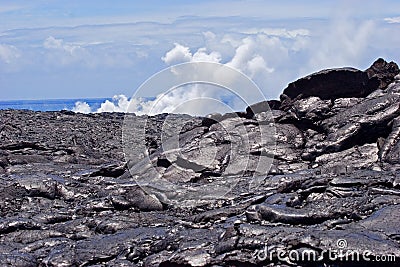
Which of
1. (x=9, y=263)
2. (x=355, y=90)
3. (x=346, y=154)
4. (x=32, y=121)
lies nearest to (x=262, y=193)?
(x=346, y=154)

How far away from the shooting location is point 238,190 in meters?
21.0

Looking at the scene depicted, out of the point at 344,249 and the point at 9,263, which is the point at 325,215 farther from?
the point at 9,263

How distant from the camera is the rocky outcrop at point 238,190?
14.5 meters

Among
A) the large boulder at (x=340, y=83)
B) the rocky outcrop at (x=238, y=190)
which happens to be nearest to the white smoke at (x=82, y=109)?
the rocky outcrop at (x=238, y=190)

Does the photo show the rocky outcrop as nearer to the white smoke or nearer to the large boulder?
the large boulder

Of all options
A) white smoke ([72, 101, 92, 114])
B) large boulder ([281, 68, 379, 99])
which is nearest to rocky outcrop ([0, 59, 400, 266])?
large boulder ([281, 68, 379, 99])

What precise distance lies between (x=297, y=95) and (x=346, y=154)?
494cm

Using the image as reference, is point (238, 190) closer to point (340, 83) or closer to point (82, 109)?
point (340, 83)

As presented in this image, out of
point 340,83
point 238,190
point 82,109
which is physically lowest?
point 238,190

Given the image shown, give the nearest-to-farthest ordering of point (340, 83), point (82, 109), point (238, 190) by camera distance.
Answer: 1. point (238, 190)
2. point (340, 83)
3. point (82, 109)

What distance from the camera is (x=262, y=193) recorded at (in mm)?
19594

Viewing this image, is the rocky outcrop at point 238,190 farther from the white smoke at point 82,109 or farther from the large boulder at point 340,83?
the white smoke at point 82,109

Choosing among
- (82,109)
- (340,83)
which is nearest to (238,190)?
(340,83)

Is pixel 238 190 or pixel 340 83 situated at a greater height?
pixel 340 83
